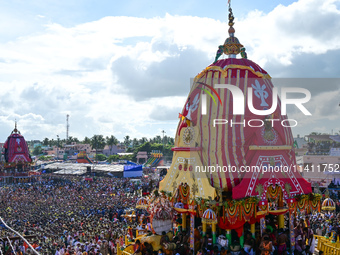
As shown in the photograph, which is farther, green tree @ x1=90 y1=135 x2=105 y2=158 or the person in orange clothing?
green tree @ x1=90 y1=135 x2=105 y2=158

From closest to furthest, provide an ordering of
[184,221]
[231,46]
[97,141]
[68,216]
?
[231,46]
[184,221]
[68,216]
[97,141]

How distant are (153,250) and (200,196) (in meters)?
2.70

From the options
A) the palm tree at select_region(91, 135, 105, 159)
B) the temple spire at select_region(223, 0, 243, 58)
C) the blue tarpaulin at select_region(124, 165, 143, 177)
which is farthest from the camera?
the palm tree at select_region(91, 135, 105, 159)

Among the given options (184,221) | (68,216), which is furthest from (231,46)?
(68,216)

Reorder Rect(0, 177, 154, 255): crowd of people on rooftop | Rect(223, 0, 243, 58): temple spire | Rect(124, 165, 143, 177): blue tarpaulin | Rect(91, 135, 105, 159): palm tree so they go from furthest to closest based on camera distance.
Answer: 1. Rect(91, 135, 105, 159): palm tree
2. Rect(124, 165, 143, 177): blue tarpaulin
3. Rect(0, 177, 154, 255): crowd of people on rooftop
4. Rect(223, 0, 243, 58): temple spire

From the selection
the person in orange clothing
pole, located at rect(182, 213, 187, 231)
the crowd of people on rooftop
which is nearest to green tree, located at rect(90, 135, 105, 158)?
the crowd of people on rooftop

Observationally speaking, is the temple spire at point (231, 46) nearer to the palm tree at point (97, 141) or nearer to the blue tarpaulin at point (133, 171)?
the blue tarpaulin at point (133, 171)

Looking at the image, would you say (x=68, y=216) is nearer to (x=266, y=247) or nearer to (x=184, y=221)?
(x=184, y=221)

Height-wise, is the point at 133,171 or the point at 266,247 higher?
the point at 266,247

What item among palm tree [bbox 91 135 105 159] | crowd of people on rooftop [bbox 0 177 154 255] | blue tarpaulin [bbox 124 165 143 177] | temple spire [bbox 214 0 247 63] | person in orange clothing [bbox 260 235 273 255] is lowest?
crowd of people on rooftop [bbox 0 177 154 255]

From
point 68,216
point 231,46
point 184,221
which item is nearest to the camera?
point 231,46

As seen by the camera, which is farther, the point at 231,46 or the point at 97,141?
the point at 97,141

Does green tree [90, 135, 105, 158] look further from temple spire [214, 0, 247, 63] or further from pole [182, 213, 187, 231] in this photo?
temple spire [214, 0, 247, 63]

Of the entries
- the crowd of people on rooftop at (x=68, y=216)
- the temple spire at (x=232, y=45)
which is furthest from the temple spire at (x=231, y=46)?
the crowd of people on rooftop at (x=68, y=216)
